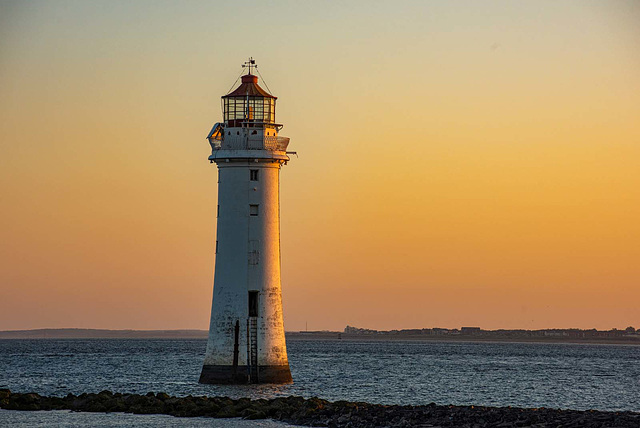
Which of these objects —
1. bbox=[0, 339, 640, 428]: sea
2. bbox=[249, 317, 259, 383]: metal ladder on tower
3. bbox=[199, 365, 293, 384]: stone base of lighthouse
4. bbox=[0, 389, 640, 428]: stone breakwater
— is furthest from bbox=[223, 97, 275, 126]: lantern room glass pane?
bbox=[0, 389, 640, 428]: stone breakwater

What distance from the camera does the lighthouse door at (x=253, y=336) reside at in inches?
1474

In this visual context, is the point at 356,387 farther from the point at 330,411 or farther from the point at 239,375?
the point at 330,411

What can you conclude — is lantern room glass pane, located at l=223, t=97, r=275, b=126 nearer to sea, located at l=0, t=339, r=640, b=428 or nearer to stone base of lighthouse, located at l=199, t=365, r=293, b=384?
stone base of lighthouse, located at l=199, t=365, r=293, b=384

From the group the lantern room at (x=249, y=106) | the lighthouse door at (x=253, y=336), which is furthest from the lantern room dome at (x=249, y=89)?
the lighthouse door at (x=253, y=336)

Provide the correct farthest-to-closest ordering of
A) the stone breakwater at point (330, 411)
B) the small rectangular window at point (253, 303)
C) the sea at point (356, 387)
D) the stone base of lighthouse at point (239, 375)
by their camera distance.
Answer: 1. the small rectangular window at point (253, 303)
2. the stone base of lighthouse at point (239, 375)
3. the sea at point (356, 387)
4. the stone breakwater at point (330, 411)

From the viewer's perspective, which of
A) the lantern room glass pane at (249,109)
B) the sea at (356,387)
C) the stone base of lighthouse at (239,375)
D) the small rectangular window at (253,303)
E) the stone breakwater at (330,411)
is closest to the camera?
the stone breakwater at (330,411)

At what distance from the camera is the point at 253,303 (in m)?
37.9

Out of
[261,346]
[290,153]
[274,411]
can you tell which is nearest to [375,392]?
[261,346]

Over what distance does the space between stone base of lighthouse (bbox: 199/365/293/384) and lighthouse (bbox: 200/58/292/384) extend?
0.04m

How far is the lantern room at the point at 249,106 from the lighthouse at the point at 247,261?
0.37 m

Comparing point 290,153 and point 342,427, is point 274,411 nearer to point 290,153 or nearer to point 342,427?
point 342,427

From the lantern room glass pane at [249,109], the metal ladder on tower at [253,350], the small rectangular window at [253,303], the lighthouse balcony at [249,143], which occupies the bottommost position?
the metal ladder on tower at [253,350]

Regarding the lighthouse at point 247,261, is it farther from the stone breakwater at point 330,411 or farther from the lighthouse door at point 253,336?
the stone breakwater at point 330,411

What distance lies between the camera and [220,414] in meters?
30.2
